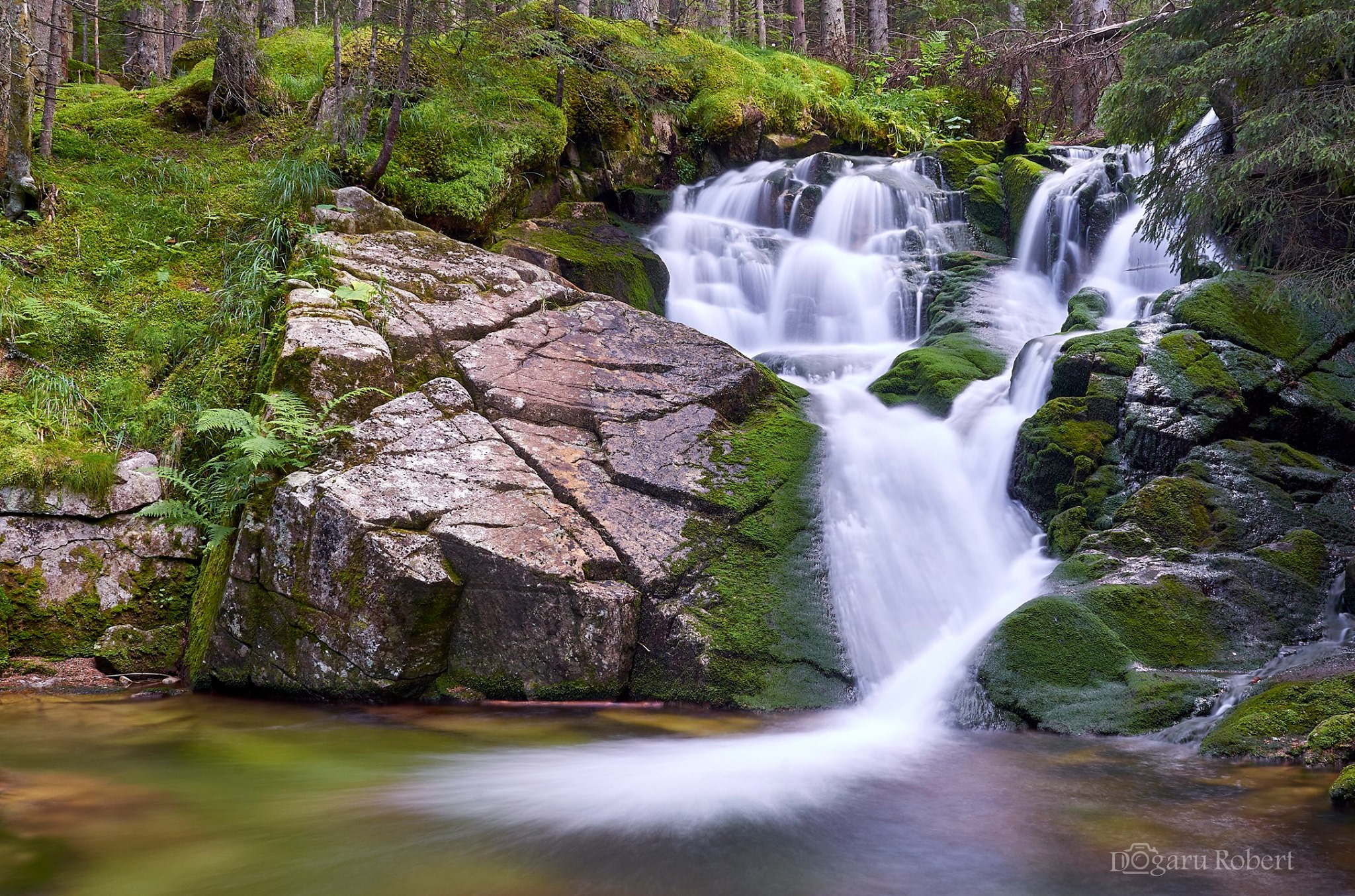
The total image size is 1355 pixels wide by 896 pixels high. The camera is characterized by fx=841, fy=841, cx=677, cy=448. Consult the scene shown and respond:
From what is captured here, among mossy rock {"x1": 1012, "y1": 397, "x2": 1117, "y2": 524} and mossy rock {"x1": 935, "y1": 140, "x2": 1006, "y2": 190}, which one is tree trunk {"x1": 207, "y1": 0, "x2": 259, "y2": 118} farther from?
mossy rock {"x1": 935, "y1": 140, "x2": 1006, "y2": 190}

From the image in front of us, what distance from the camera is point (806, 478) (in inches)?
260

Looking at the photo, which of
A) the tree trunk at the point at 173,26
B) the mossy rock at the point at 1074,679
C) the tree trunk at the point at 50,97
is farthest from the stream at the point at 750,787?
the tree trunk at the point at 173,26

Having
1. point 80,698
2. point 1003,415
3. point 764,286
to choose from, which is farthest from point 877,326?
point 80,698

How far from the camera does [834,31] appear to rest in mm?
19203

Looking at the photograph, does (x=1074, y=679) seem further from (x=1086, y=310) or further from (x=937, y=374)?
(x=1086, y=310)

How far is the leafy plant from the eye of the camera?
5.22 metres

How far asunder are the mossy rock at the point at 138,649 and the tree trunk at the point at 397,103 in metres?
4.70

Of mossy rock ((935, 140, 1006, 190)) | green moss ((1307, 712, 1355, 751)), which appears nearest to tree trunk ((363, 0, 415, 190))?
green moss ((1307, 712, 1355, 751))

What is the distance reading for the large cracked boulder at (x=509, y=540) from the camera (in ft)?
16.5

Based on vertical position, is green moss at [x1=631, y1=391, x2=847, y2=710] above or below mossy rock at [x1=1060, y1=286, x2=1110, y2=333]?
below

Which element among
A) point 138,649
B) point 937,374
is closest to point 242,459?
point 138,649

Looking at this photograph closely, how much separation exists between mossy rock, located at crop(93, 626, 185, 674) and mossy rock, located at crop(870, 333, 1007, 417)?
6.35 m

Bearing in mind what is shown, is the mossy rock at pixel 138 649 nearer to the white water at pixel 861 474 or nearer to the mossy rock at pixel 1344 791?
the white water at pixel 861 474

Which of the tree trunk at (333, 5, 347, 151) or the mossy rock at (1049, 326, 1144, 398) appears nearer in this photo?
the mossy rock at (1049, 326, 1144, 398)
